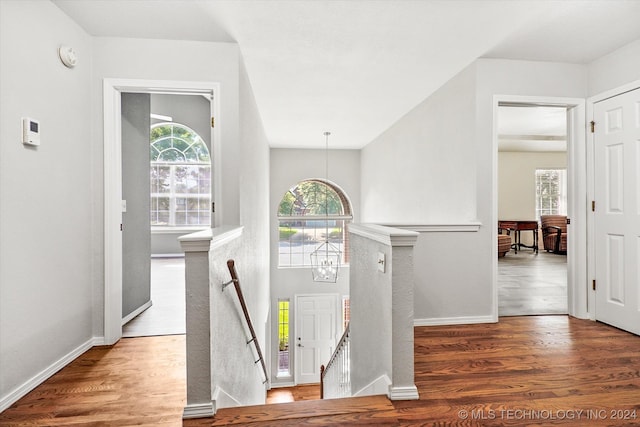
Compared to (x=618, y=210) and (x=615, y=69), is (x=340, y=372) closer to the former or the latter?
(x=618, y=210)

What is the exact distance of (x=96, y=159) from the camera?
2572 millimetres

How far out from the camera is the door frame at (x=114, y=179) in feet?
8.45

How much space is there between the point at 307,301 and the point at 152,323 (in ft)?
15.3

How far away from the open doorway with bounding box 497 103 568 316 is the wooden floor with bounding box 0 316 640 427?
90.8 inches

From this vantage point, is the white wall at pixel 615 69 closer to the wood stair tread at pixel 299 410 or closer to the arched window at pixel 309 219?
the wood stair tread at pixel 299 410

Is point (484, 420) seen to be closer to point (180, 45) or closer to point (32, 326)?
point (32, 326)

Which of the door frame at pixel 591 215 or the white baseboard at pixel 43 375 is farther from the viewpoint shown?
the door frame at pixel 591 215

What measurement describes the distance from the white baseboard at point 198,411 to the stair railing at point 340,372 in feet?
5.72

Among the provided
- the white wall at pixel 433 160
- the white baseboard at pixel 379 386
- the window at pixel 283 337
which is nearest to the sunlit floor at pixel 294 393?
the window at pixel 283 337

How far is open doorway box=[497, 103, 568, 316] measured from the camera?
5202 mm

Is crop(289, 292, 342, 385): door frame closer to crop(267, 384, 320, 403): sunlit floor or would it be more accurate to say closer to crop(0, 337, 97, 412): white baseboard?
crop(267, 384, 320, 403): sunlit floor

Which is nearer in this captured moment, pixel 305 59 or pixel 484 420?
pixel 484 420

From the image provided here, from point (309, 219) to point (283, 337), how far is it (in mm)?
2820

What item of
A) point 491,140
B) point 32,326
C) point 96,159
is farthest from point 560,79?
point 32,326
